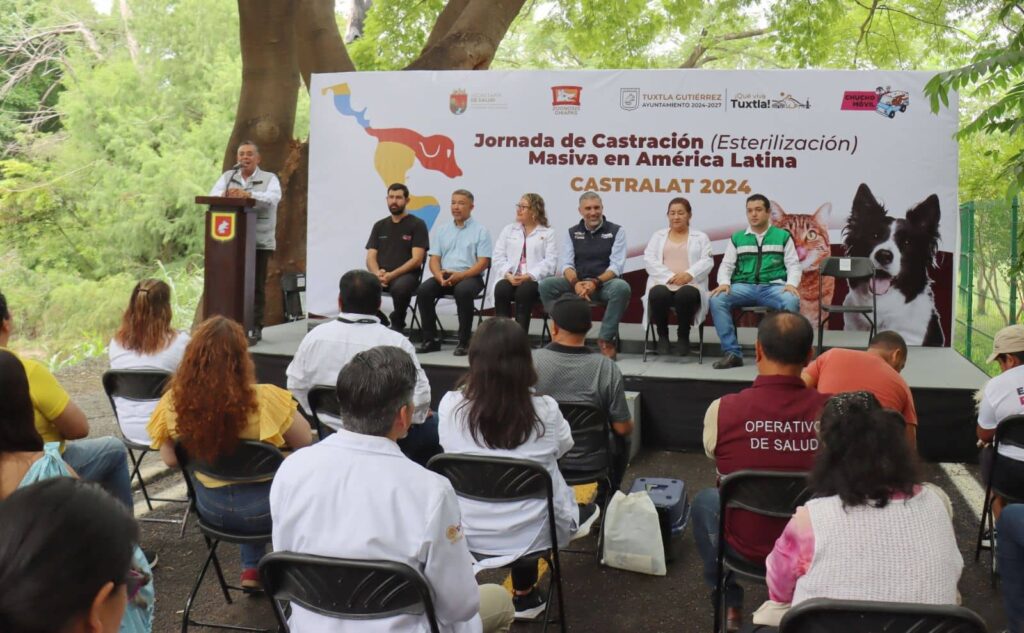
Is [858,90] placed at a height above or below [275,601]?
above

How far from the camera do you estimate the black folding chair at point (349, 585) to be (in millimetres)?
2078

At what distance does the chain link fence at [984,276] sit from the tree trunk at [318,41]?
677cm

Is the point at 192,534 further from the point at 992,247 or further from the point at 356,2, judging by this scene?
the point at 356,2

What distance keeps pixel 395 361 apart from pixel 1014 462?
2535mm

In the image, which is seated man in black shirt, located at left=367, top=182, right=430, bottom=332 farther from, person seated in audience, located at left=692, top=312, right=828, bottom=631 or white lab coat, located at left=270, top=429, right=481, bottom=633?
white lab coat, located at left=270, top=429, right=481, bottom=633

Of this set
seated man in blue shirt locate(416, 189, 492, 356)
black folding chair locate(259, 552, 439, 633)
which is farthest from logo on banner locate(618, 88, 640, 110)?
black folding chair locate(259, 552, 439, 633)

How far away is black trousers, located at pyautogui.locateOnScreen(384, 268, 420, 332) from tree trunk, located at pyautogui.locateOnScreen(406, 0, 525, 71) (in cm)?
341

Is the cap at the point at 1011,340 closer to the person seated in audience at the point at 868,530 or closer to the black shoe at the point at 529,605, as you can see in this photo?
the person seated in audience at the point at 868,530

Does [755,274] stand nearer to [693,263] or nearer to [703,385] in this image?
[693,263]

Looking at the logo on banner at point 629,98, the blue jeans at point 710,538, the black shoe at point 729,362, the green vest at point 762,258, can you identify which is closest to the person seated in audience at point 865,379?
the blue jeans at point 710,538

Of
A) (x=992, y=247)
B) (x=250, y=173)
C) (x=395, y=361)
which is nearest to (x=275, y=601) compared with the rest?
(x=395, y=361)

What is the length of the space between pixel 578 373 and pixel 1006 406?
5.56 ft

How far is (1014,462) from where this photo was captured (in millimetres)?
3598

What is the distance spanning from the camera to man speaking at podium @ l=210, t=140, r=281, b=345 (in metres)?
7.36
